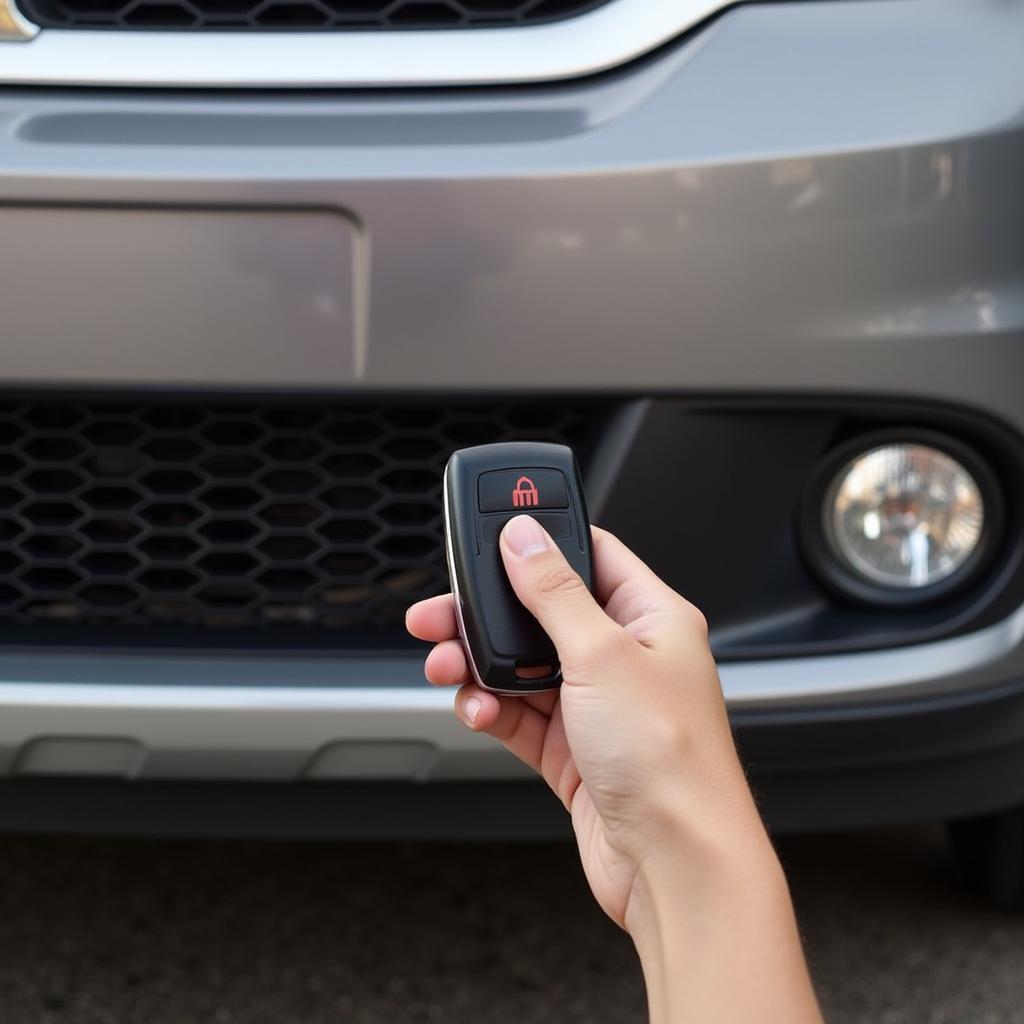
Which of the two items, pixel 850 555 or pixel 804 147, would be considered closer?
pixel 804 147

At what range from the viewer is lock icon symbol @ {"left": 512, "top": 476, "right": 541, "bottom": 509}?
112 cm

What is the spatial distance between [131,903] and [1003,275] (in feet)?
4.34

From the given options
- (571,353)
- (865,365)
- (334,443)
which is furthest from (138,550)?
(865,365)

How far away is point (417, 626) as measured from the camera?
3.84 feet

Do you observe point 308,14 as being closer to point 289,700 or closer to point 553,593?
point 289,700

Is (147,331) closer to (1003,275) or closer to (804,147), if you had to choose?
(804,147)

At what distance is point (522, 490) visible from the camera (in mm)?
1123

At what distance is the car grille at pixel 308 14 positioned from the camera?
1510 mm

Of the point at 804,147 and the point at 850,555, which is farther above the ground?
the point at 804,147

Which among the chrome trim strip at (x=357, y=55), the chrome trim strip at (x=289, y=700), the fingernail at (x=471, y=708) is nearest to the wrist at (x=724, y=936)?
the fingernail at (x=471, y=708)

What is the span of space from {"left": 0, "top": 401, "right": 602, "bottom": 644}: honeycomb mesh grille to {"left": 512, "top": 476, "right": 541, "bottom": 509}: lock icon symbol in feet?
1.38

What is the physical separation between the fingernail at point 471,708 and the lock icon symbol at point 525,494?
15 centimetres

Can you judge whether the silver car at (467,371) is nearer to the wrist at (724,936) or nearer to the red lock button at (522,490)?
the red lock button at (522,490)

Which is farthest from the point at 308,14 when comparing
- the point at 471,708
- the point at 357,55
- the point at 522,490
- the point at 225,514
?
the point at 471,708
